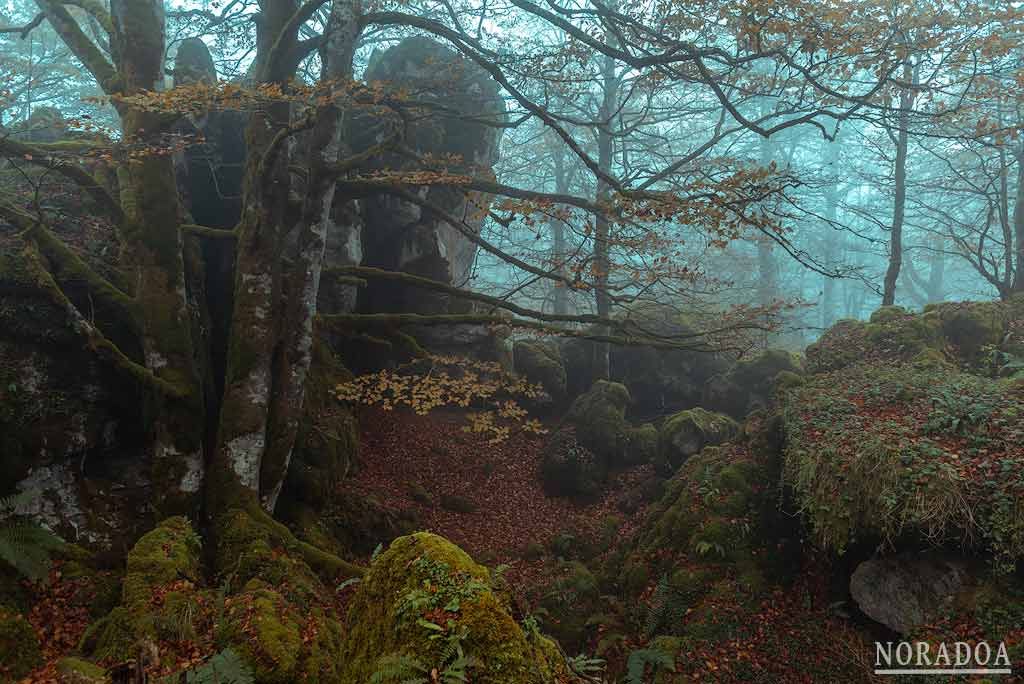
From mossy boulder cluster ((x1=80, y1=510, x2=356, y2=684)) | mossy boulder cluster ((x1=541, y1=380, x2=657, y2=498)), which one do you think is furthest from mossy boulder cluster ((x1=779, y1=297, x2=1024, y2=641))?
mossy boulder cluster ((x1=80, y1=510, x2=356, y2=684))

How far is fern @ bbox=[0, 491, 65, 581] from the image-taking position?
4.91 metres

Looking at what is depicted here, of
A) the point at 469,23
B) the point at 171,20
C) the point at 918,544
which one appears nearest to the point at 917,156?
the point at 469,23

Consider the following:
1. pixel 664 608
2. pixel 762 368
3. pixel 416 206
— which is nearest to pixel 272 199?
pixel 416 206

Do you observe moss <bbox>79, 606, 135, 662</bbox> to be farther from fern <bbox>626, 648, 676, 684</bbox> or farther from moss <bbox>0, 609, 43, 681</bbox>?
fern <bbox>626, 648, 676, 684</bbox>

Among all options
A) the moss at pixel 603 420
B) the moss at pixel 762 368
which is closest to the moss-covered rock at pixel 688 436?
the moss at pixel 603 420

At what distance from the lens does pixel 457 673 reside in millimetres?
2133

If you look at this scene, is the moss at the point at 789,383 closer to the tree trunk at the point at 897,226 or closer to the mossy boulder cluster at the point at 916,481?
the mossy boulder cluster at the point at 916,481

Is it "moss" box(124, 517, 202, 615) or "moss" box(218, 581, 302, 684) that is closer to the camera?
"moss" box(218, 581, 302, 684)

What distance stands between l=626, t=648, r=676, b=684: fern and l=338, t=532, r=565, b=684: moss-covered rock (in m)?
3.51

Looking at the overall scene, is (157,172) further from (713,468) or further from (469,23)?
(713,468)

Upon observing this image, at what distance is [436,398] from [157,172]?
16.3 ft

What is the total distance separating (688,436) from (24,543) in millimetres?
10507

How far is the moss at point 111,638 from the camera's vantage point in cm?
412

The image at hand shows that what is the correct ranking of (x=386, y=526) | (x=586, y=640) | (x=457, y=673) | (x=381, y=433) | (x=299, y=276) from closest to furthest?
(x=457, y=673)
(x=586, y=640)
(x=299, y=276)
(x=386, y=526)
(x=381, y=433)
